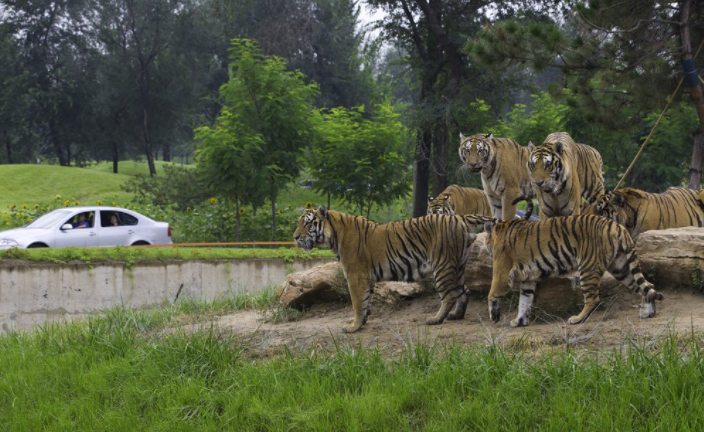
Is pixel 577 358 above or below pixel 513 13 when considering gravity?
below

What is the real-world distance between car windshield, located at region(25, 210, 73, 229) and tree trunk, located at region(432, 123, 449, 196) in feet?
30.9

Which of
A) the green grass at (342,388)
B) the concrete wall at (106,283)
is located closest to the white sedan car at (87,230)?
the concrete wall at (106,283)

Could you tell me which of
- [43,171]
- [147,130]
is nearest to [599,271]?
[43,171]

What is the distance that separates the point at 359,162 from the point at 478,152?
10.3 metres

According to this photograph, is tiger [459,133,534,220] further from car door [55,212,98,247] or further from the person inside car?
the person inside car

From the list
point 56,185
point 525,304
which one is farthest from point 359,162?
point 56,185

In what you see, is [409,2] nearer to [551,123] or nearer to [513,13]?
[513,13]

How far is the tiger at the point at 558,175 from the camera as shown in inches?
274

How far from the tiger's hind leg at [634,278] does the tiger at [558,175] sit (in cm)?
102

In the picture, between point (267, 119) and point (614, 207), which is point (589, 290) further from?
point (267, 119)

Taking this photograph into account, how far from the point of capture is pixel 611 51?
437 inches

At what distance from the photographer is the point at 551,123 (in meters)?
20.2

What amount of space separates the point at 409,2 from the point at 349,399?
1684cm

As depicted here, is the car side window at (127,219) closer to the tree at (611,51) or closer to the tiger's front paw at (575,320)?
the tree at (611,51)
